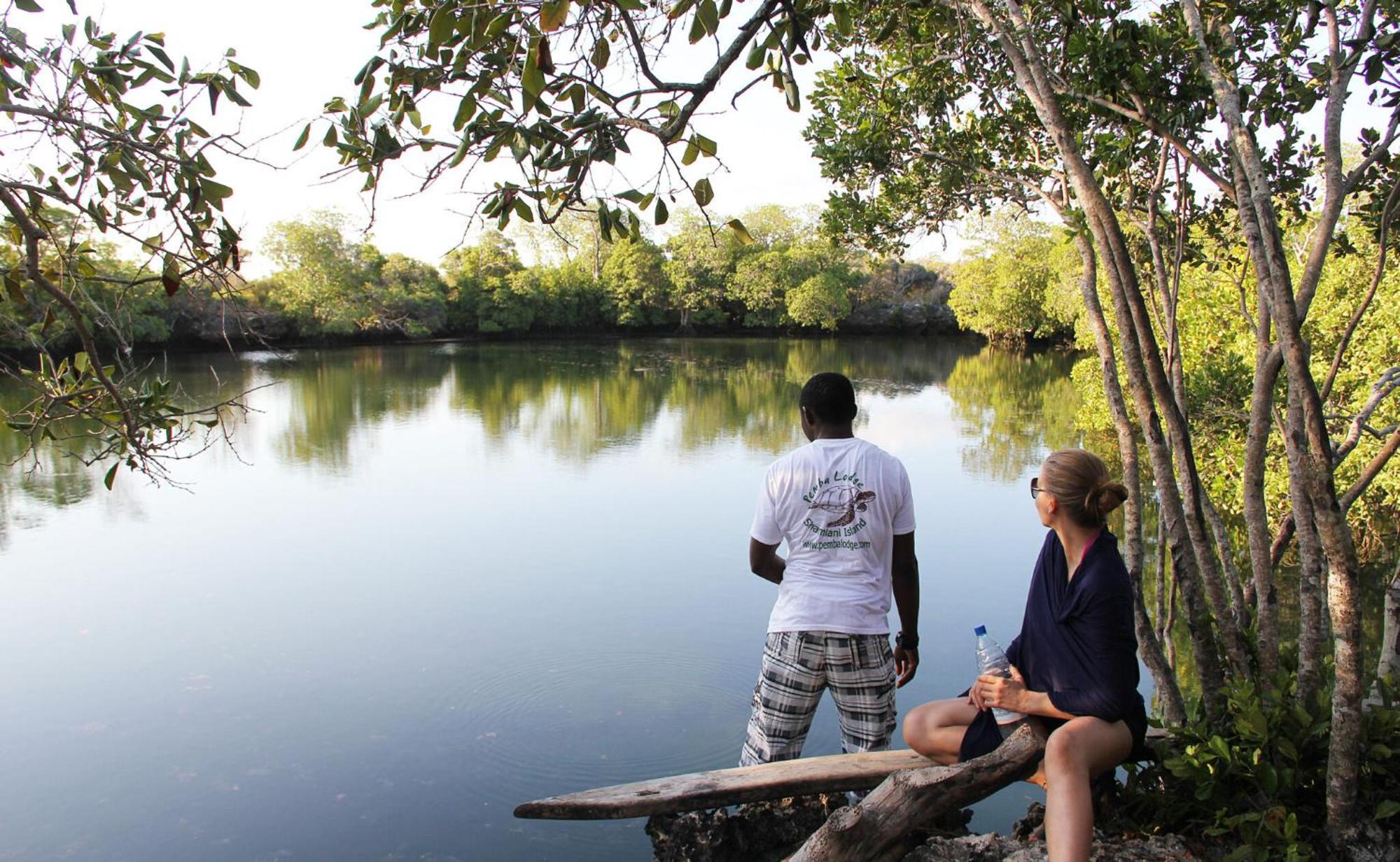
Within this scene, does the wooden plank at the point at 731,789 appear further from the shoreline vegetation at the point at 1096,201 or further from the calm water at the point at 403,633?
the calm water at the point at 403,633

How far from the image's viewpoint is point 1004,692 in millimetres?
2516

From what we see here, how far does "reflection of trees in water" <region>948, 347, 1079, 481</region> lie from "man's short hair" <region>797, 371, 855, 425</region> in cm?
838

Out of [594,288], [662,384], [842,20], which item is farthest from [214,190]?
[594,288]

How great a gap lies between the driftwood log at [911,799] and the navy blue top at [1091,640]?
115mm

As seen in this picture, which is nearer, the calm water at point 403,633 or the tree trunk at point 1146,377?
the tree trunk at point 1146,377

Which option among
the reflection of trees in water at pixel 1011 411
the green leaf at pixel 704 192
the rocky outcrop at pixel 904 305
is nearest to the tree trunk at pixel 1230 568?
the green leaf at pixel 704 192

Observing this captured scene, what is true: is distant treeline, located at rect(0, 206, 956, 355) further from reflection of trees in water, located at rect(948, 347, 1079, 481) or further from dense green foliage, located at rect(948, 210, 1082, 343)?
reflection of trees in water, located at rect(948, 347, 1079, 481)

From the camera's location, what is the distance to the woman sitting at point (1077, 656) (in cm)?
227

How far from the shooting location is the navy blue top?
2.35 metres

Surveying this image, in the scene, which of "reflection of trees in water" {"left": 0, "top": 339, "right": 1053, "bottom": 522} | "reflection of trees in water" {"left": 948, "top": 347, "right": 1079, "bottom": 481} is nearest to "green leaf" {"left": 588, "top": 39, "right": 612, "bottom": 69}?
"reflection of trees in water" {"left": 0, "top": 339, "right": 1053, "bottom": 522}

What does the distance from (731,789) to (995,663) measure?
764mm

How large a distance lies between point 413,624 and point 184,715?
1.52 m

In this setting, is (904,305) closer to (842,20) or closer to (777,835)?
(777,835)

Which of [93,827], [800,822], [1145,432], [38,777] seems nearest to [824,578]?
[800,822]
